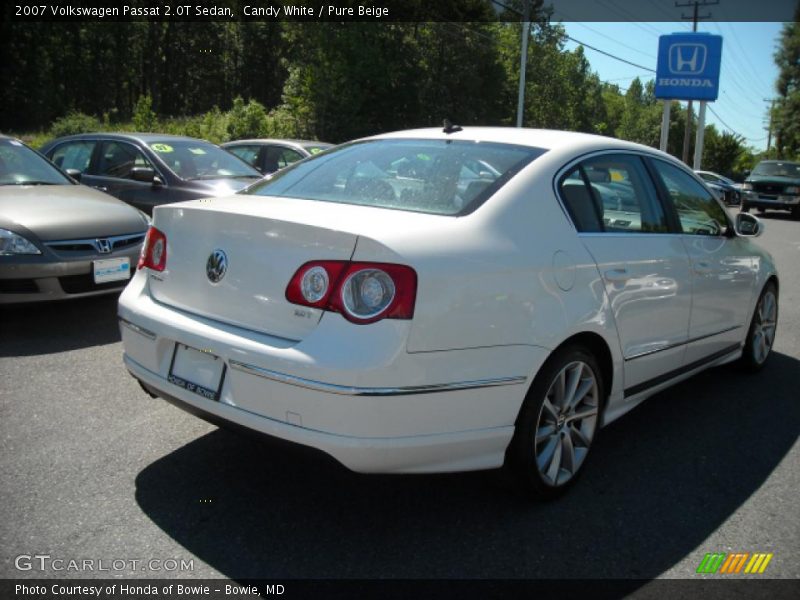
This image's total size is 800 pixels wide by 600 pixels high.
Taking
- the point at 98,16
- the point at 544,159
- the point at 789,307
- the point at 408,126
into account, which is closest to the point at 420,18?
the point at 408,126

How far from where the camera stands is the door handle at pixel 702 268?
13.0 ft

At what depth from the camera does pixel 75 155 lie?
886 centimetres

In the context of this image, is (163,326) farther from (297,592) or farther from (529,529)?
(529,529)

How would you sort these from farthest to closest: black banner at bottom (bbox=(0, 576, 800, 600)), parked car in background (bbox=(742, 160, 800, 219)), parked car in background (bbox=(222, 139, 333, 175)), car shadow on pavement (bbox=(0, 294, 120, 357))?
parked car in background (bbox=(742, 160, 800, 219))
parked car in background (bbox=(222, 139, 333, 175))
car shadow on pavement (bbox=(0, 294, 120, 357))
black banner at bottom (bbox=(0, 576, 800, 600))

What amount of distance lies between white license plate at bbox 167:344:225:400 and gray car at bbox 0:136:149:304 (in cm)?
298

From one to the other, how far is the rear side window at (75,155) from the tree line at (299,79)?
24753 millimetres

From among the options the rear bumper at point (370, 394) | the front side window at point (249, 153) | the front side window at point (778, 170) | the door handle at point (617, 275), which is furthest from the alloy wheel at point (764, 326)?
the front side window at point (778, 170)

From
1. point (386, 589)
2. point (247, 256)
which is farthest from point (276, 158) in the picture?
point (386, 589)

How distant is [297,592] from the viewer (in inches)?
94.1

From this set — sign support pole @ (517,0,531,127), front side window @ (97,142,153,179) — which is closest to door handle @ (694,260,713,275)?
front side window @ (97,142,153,179)

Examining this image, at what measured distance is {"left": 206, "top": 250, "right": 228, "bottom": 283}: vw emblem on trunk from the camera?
2824 millimetres

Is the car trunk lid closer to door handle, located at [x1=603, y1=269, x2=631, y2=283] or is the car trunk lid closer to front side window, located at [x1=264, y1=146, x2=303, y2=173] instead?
door handle, located at [x1=603, y1=269, x2=631, y2=283]

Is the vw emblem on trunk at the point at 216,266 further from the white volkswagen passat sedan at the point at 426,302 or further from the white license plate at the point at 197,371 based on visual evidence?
the white license plate at the point at 197,371

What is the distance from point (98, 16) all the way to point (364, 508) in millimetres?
70279
